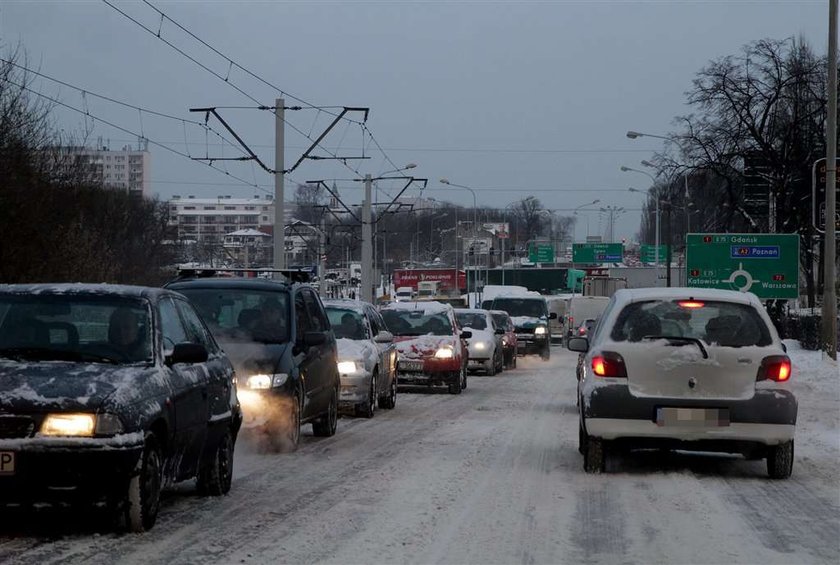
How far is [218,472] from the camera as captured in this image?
31.5 ft

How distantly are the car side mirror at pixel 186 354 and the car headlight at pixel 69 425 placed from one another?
46.0 inches

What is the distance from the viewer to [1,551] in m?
7.20

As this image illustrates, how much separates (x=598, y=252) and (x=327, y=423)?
89.7m

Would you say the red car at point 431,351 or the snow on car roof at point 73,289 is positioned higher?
the snow on car roof at point 73,289

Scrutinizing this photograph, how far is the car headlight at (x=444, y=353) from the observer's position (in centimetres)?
2364

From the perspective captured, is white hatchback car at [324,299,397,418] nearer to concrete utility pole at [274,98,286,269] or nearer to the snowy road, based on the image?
the snowy road

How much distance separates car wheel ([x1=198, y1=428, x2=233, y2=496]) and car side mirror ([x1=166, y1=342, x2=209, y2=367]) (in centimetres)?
120

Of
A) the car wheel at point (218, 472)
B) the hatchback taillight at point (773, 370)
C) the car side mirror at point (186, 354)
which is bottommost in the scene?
the car wheel at point (218, 472)

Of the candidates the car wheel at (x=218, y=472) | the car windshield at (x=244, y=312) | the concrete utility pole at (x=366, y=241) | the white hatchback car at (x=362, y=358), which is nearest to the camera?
the car wheel at (x=218, y=472)

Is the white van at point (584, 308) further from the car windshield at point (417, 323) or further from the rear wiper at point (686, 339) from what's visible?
the rear wiper at point (686, 339)

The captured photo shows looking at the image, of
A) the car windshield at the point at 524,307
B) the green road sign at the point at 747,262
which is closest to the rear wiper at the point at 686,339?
the green road sign at the point at 747,262

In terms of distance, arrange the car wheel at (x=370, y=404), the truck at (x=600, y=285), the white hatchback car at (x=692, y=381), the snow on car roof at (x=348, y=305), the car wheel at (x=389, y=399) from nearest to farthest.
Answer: the white hatchback car at (x=692, y=381) < the car wheel at (x=370, y=404) < the snow on car roof at (x=348, y=305) < the car wheel at (x=389, y=399) < the truck at (x=600, y=285)

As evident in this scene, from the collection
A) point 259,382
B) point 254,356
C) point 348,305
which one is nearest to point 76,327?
point 259,382

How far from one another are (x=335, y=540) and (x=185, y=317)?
2.48m
